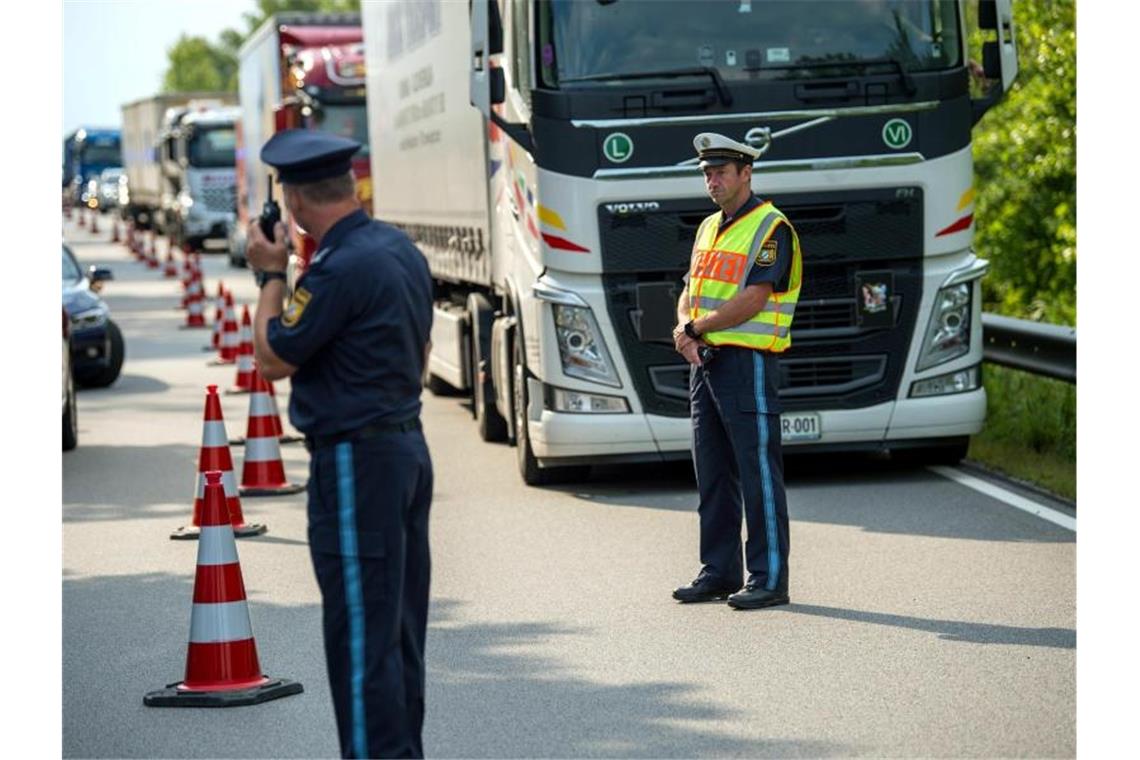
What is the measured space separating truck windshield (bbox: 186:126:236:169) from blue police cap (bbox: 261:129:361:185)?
1733 inches

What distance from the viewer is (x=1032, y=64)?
25547mm

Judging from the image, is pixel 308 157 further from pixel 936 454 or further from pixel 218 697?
pixel 936 454

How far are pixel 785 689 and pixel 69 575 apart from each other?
4226 mm

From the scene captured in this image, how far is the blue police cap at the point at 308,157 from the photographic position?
5.93m

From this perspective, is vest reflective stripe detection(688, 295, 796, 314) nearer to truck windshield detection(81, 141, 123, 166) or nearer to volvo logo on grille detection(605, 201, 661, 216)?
volvo logo on grille detection(605, 201, 661, 216)

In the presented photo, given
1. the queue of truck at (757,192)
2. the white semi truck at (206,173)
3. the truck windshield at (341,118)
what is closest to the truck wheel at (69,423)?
the queue of truck at (757,192)

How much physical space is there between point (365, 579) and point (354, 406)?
0.44m

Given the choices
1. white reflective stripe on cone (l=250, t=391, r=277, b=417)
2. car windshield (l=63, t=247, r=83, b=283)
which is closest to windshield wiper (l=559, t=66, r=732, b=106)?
white reflective stripe on cone (l=250, t=391, r=277, b=417)

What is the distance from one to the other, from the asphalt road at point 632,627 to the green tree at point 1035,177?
11.9m

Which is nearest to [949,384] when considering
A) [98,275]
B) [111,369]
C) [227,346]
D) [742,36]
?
[742,36]

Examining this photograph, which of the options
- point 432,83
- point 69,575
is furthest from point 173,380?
point 69,575

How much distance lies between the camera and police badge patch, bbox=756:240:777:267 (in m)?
9.31

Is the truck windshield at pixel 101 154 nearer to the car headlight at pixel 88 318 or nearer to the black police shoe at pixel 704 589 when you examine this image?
the car headlight at pixel 88 318
